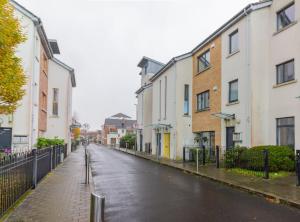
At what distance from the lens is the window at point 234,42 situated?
1955 cm

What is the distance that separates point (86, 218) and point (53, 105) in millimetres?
24508

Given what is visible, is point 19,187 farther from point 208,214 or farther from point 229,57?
point 229,57

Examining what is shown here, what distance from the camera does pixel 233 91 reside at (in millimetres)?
19844

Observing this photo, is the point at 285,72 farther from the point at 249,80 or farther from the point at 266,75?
the point at 249,80

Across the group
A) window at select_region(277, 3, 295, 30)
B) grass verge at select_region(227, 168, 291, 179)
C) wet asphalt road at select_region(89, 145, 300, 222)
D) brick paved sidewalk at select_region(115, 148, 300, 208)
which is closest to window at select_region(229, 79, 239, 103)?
window at select_region(277, 3, 295, 30)

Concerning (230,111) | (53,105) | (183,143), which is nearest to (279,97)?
(230,111)

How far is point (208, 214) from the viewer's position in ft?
25.0

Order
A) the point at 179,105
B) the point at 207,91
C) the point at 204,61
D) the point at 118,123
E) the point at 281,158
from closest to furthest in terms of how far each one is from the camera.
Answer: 1. the point at 281,158
2. the point at 207,91
3. the point at 204,61
4. the point at 179,105
5. the point at 118,123

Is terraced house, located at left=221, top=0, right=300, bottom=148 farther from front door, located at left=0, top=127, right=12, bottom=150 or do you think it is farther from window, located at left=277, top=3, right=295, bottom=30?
front door, located at left=0, top=127, right=12, bottom=150

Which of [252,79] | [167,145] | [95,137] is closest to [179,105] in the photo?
[167,145]

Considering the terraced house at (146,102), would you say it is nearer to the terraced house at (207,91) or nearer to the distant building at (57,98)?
the distant building at (57,98)

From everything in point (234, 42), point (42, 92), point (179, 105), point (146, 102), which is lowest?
point (179, 105)

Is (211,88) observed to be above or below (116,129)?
above

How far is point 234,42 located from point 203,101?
5.81 m
